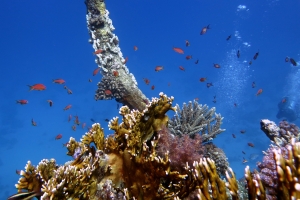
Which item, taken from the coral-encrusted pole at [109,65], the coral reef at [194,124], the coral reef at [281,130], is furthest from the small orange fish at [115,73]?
the coral reef at [281,130]

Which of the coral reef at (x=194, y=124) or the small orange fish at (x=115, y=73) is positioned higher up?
the small orange fish at (x=115, y=73)

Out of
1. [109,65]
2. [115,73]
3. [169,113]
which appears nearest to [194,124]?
[115,73]

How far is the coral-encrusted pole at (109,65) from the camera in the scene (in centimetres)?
859

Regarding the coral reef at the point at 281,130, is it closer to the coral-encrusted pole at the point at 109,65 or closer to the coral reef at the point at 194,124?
the coral reef at the point at 194,124

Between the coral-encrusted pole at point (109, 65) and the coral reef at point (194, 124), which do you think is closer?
the coral reef at point (194, 124)

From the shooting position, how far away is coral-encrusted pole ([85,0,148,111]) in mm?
8586

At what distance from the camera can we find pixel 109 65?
9.52m

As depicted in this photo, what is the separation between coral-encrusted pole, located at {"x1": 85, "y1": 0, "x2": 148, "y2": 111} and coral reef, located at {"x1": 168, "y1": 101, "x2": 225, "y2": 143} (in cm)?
172

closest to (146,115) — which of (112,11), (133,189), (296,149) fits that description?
(133,189)

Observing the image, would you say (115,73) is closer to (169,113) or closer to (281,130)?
(281,130)

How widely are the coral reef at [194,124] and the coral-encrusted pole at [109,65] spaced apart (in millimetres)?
1715

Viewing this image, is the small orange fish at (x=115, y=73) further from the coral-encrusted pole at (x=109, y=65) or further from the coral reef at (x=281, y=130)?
the coral reef at (x=281, y=130)

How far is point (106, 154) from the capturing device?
3.88 m

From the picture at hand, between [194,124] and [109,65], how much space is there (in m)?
4.55
